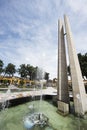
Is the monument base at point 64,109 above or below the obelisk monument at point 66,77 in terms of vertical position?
below

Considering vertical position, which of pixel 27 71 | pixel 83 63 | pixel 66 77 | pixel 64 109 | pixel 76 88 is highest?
pixel 27 71

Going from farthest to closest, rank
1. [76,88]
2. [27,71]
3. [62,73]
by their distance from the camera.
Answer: [27,71] → [62,73] → [76,88]

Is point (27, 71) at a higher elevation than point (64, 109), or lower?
higher

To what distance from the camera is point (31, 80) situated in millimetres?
56000

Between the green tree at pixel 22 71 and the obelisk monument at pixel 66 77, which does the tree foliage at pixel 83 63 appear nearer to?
the obelisk monument at pixel 66 77

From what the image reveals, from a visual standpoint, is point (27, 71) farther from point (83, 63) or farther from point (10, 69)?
point (83, 63)

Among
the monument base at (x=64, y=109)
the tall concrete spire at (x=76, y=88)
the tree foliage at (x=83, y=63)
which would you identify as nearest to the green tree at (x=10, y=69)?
the tree foliage at (x=83, y=63)

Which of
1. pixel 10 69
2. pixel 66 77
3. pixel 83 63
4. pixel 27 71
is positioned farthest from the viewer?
pixel 27 71

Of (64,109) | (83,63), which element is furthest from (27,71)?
(64,109)

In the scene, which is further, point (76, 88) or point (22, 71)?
point (22, 71)

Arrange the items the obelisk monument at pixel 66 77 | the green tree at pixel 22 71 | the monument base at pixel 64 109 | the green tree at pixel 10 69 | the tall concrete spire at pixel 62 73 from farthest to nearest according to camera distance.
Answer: the green tree at pixel 22 71 < the green tree at pixel 10 69 < the tall concrete spire at pixel 62 73 < the obelisk monument at pixel 66 77 < the monument base at pixel 64 109

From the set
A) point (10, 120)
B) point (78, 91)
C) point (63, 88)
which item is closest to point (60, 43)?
point (63, 88)

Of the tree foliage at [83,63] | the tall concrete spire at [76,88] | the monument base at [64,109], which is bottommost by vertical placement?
the monument base at [64,109]

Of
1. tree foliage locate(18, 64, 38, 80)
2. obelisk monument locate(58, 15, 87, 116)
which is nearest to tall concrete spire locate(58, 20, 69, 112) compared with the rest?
obelisk monument locate(58, 15, 87, 116)
